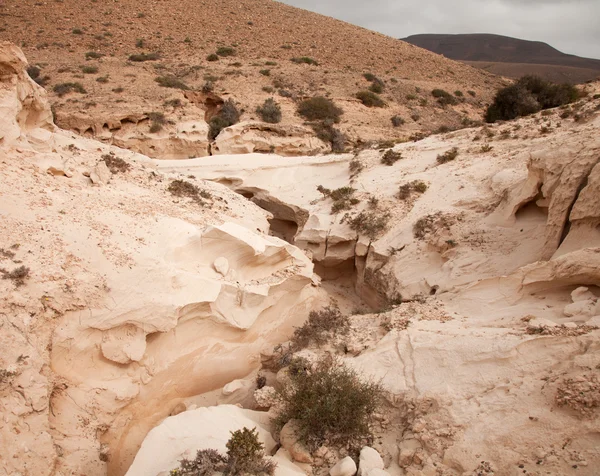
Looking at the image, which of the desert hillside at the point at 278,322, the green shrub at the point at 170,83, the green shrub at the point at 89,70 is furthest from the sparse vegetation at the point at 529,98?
the green shrub at the point at 89,70

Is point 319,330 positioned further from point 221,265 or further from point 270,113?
point 270,113

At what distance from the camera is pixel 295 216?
1273cm

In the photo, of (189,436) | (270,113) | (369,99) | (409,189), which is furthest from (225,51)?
(189,436)

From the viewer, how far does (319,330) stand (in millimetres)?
7176

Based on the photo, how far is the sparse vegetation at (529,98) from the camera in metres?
19.9

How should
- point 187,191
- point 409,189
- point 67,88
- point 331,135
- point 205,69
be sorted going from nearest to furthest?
point 187,191 → point 409,189 → point 67,88 → point 331,135 → point 205,69

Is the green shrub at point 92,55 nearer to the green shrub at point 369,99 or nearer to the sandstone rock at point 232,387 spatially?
the green shrub at point 369,99

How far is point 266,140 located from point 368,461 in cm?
1744

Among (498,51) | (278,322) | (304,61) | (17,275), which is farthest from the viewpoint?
(498,51)

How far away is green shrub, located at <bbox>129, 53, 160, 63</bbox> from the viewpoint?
26906 mm

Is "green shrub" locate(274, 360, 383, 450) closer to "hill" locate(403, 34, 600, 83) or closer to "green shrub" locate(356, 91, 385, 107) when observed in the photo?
"green shrub" locate(356, 91, 385, 107)

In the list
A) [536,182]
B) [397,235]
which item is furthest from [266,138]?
[536,182]

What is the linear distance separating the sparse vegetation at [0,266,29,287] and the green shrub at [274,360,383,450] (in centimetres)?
396

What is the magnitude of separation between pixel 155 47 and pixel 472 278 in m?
29.5
